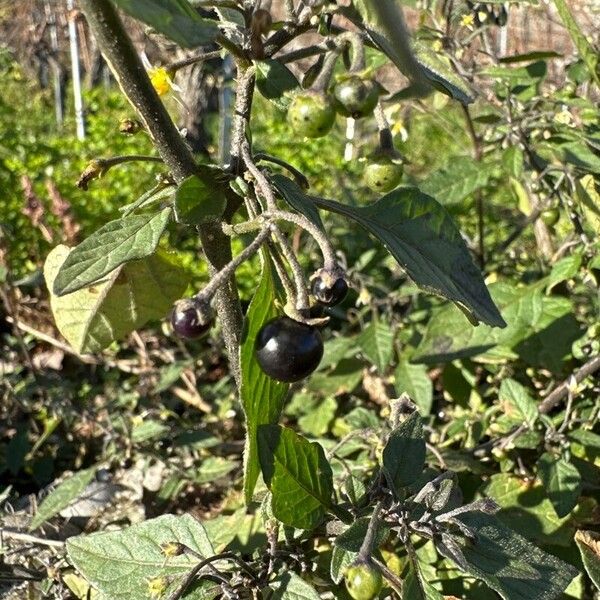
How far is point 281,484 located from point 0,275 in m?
1.43

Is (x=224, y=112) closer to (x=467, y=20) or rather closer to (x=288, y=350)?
(x=467, y=20)

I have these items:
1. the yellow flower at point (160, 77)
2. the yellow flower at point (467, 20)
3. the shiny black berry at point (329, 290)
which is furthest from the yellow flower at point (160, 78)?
the yellow flower at point (467, 20)

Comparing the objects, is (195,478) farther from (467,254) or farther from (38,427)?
(467,254)

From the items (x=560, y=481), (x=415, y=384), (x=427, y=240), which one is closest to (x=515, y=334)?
(x=415, y=384)

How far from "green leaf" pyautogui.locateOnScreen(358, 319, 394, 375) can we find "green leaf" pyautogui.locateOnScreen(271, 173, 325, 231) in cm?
100

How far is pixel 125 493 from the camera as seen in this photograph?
6.26 ft

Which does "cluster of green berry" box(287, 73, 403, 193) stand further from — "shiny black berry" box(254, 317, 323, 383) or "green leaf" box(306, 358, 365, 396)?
"green leaf" box(306, 358, 365, 396)

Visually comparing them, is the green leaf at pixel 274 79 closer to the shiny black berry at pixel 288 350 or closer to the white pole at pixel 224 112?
the shiny black berry at pixel 288 350

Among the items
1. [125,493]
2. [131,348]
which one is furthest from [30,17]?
[125,493]

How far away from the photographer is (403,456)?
38.5 inches

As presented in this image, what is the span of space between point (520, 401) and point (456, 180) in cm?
55

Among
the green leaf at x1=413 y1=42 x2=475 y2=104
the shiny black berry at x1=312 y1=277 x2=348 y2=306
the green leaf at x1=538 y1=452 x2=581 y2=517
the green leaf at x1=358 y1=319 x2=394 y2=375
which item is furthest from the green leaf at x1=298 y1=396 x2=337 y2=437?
the shiny black berry at x1=312 y1=277 x2=348 y2=306

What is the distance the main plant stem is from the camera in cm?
67

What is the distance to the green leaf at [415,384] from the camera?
1.72 meters
